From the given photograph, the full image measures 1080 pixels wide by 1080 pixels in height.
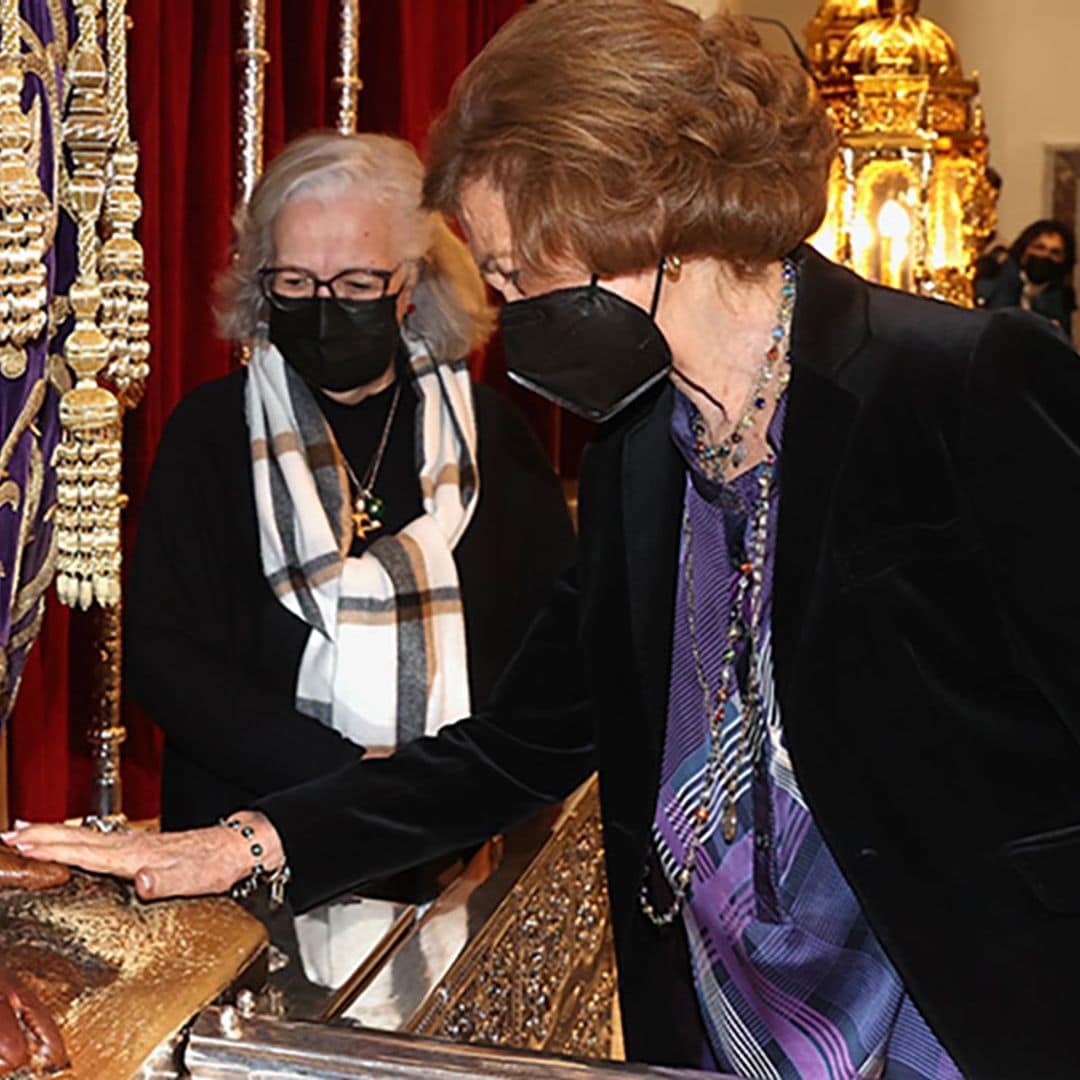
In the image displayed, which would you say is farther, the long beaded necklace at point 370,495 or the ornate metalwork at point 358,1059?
the long beaded necklace at point 370,495

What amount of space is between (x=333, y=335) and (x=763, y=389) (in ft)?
3.44

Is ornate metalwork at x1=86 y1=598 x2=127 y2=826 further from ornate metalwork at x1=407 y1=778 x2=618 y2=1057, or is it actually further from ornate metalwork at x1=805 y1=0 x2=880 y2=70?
ornate metalwork at x1=805 y1=0 x2=880 y2=70

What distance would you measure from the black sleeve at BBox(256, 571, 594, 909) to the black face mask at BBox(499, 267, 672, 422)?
236 millimetres

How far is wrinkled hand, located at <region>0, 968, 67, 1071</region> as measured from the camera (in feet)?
3.33

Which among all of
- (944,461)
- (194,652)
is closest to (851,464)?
(944,461)

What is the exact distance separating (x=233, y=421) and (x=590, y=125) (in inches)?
48.8

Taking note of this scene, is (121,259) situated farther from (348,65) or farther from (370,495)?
(348,65)

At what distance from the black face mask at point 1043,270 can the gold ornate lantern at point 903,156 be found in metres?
3.30

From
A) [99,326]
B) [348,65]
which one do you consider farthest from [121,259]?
[348,65]

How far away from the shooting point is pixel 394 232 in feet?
8.68

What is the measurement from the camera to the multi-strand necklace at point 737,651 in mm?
1647

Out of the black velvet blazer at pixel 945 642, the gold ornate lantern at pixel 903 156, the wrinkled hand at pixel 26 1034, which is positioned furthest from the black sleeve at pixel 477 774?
the gold ornate lantern at pixel 903 156

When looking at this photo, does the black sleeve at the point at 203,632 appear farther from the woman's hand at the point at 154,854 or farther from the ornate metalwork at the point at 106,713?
the woman's hand at the point at 154,854

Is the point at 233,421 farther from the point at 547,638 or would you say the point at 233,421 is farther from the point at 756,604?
the point at 756,604
